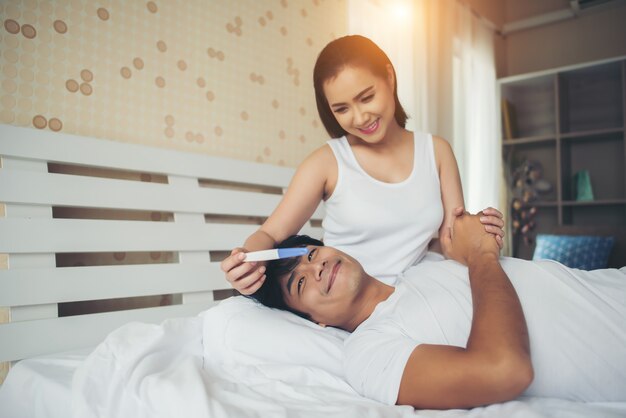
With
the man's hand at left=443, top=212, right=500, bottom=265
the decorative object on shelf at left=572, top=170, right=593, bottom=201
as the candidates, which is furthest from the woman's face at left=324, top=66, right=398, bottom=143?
the decorative object on shelf at left=572, top=170, right=593, bottom=201

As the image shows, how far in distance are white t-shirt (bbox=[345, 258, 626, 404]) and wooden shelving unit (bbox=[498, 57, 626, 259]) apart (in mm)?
2958

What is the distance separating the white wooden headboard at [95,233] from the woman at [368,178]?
19.0 inches

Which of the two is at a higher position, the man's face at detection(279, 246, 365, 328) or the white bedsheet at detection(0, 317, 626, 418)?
the man's face at detection(279, 246, 365, 328)

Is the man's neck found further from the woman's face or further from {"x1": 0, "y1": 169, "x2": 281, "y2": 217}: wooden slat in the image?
{"x1": 0, "y1": 169, "x2": 281, "y2": 217}: wooden slat

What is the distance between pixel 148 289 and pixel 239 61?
1073 millimetres

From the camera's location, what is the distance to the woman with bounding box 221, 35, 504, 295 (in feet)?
4.44

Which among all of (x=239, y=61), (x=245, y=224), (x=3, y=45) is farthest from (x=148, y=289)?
(x=239, y=61)

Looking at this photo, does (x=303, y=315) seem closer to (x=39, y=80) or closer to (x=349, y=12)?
(x=39, y=80)

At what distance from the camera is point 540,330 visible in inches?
37.2

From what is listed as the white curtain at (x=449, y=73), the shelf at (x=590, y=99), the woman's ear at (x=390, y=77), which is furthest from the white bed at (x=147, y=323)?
the shelf at (x=590, y=99)

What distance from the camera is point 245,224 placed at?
2045mm

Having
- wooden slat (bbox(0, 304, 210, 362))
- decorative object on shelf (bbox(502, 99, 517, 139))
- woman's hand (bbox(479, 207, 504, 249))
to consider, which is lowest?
wooden slat (bbox(0, 304, 210, 362))

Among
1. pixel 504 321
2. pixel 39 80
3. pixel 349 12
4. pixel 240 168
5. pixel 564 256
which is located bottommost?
pixel 564 256

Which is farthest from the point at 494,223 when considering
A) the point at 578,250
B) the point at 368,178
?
the point at 578,250
